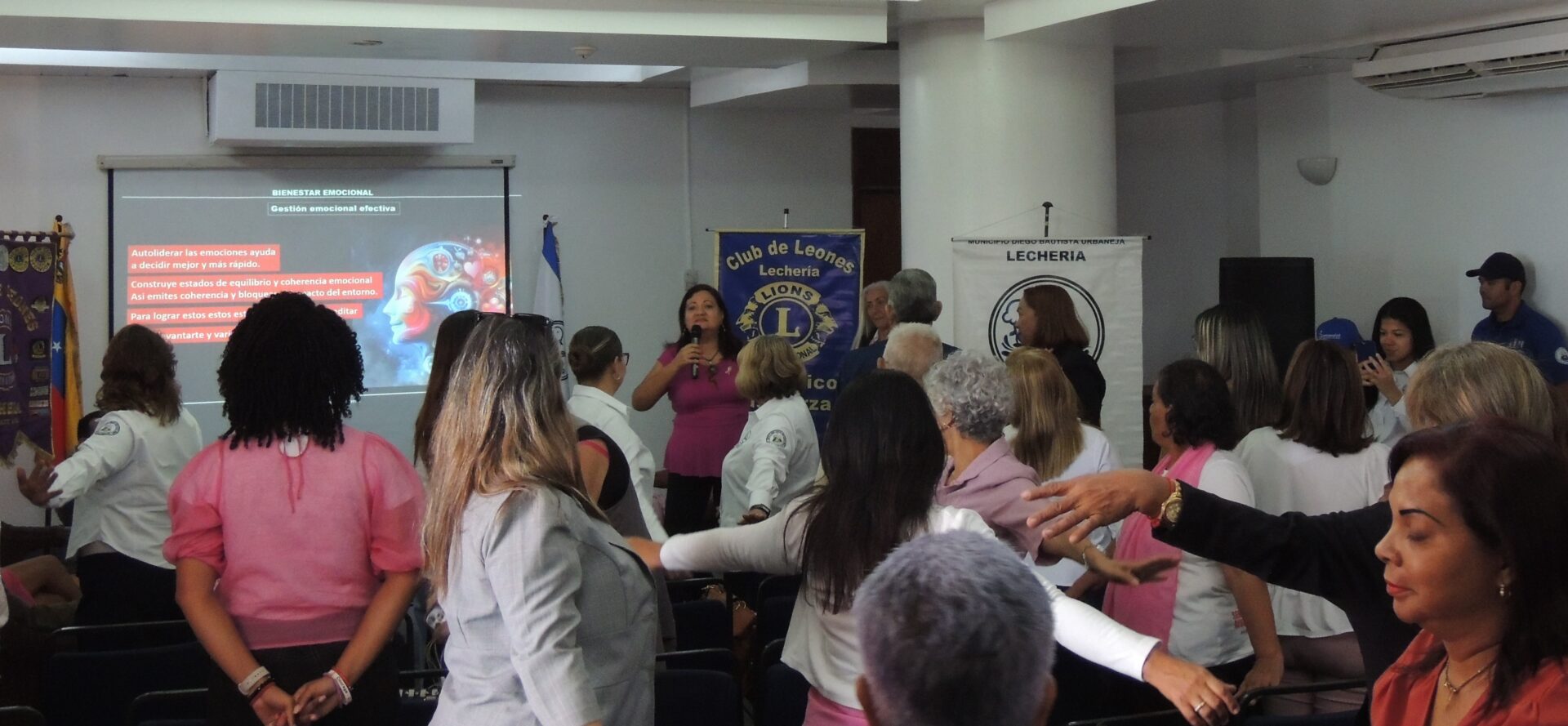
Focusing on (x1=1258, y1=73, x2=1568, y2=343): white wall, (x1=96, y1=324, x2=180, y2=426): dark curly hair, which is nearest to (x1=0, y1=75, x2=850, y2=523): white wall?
(x1=1258, y1=73, x2=1568, y2=343): white wall

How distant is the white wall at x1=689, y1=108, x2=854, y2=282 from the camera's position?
862 centimetres

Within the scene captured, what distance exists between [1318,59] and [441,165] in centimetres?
485

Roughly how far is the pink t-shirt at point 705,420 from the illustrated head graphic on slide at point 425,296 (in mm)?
2604

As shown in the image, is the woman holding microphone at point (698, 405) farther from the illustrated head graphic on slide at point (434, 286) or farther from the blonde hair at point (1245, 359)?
the illustrated head graphic on slide at point (434, 286)

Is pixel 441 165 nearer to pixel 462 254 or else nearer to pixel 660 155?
pixel 462 254

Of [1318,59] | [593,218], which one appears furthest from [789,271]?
[1318,59]

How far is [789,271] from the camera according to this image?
23.7 feet

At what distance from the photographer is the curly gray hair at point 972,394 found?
9.36 ft

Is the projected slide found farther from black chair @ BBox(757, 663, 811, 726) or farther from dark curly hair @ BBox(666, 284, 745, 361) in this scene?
black chair @ BBox(757, 663, 811, 726)

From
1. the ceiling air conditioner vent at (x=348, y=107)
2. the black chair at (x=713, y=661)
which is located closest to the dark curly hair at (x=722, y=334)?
the ceiling air conditioner vent at (x=348, y=107)

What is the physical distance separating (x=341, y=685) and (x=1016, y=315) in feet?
13.7

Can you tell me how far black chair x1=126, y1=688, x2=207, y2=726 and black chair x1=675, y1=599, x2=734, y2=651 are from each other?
1.21 metres

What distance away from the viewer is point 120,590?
4020 mm

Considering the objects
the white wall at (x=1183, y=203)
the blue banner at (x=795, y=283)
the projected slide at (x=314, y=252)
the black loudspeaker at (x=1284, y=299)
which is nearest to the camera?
the black loudspeaker at (x=1284, y=299)
